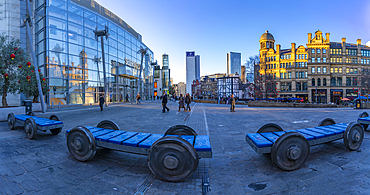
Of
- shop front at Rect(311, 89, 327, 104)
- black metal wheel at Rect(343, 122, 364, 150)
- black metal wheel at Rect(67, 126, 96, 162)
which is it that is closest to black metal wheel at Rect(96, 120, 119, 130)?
black metal wheel at Rect(67, 126, 96, 162)

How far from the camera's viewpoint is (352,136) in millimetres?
4215

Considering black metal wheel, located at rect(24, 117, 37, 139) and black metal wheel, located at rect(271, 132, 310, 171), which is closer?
black metal wheel, located at rect(271, 132, 310, 171)

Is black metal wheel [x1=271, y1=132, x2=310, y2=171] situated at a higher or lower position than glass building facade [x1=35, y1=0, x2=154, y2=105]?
lower

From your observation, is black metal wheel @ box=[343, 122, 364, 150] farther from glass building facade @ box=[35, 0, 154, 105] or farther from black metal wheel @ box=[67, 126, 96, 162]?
glass building facade @ box=[35, 0, 154, 105]

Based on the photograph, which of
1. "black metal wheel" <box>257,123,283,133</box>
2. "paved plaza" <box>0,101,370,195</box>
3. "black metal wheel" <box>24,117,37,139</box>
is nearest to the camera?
"paved plaza" <box>0,101,370,195</box>

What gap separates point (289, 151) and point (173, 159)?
220 centimetres

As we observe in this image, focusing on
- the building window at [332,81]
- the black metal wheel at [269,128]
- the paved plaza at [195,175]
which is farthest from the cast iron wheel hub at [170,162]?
the building window at [332,81]

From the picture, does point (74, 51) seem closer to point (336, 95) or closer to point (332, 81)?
point (332, 81)

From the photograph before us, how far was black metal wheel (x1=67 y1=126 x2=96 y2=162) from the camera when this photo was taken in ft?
11.8

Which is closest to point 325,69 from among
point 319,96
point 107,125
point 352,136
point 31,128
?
point 319,96

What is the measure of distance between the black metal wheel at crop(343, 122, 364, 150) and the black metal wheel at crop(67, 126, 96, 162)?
5.88 m

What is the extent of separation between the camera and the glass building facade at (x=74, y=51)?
955 inches

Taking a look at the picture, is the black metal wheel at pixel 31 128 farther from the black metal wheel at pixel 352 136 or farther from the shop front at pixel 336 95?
the shop front at pixel 336 95

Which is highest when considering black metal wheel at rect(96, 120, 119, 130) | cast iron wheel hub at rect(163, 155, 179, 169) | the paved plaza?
black metal wheel at rect(96, 120, 119, 130)
